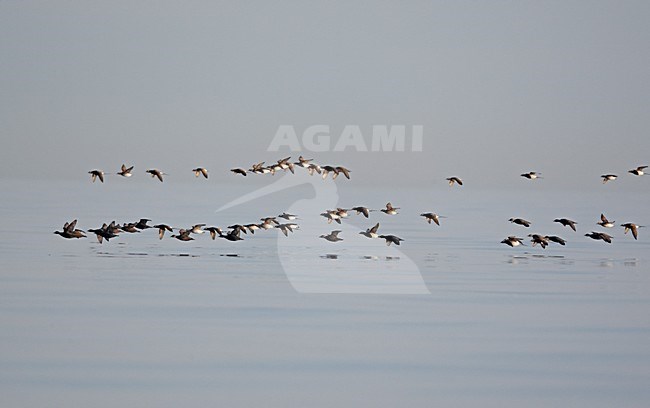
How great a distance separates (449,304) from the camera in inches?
1051

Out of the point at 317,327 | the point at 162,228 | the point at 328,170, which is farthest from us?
the point at 328,170

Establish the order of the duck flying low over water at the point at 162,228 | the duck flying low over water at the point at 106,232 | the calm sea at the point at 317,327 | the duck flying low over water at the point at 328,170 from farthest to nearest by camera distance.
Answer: the duck flying low over water at the point at 328,170, the duck flying low over water at the point at 106,232, the duck flying low over water at the point at 162,228, the calm sea at the point at 317,327

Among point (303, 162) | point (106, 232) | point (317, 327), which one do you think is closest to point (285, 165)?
point (303, 162)

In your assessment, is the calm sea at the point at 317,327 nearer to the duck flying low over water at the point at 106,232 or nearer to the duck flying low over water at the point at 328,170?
the duck flying low over water at the point at 106,232

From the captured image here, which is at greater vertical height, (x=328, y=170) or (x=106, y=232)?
(x=328, y=170)

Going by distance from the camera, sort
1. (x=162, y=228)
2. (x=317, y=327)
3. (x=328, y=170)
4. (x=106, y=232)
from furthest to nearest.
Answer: (x=328, y=170) < (x=162, y=228) < (x=106, y=232) < (x=317, y=327)

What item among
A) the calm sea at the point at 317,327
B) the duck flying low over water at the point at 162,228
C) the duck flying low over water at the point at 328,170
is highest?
the duck flying low over water at the point at 328,170

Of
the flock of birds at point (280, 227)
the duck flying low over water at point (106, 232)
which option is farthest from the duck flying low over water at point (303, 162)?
the duck flying low over water at point (106, 232)

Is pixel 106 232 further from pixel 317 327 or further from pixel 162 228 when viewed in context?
pixel 317 327

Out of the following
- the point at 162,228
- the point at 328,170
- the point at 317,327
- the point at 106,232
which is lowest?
the point at 317,327

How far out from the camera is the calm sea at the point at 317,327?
56.3ft

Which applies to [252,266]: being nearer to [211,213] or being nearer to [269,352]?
[269,352]

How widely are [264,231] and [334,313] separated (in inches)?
1124

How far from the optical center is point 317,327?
2275cm
